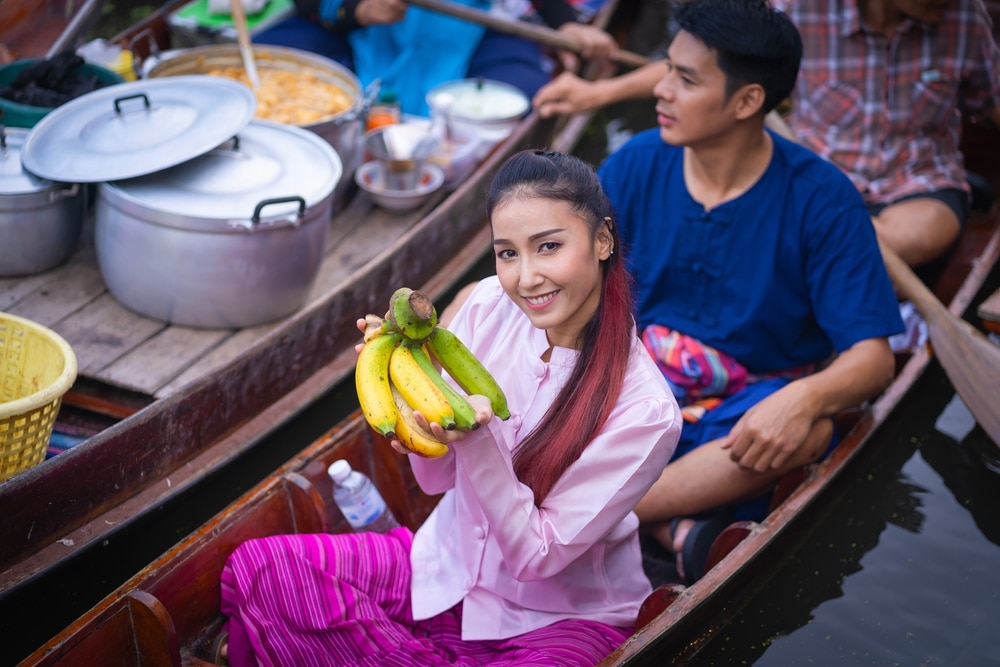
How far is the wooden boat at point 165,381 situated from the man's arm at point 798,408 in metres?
1.63

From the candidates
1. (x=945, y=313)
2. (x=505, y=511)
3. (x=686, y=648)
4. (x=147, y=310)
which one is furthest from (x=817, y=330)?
(x=147, y=310)

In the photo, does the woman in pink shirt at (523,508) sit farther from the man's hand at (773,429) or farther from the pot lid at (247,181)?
the pot lid at (247,181)

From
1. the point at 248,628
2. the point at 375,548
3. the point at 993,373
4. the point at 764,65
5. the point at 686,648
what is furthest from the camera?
the point at 993,373

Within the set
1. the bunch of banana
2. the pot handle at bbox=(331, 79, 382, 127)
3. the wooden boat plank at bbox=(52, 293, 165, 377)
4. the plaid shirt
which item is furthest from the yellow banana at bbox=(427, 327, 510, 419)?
the plaid shirt

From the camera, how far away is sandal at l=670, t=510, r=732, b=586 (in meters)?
3.02

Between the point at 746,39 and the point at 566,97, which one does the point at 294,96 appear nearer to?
the point at 566,97

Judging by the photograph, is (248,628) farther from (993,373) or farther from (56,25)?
(56,25)

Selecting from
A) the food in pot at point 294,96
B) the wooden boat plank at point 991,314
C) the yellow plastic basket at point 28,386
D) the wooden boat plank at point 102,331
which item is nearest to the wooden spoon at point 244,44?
the food in pot at point 294,96

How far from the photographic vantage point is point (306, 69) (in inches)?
196

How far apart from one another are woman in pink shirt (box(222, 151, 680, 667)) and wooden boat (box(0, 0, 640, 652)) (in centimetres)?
68

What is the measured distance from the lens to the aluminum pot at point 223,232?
3.46 m

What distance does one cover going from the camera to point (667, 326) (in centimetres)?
335

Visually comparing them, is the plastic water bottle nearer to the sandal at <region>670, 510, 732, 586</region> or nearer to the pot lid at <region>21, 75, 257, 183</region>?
the sandal at <region>670, 510, 732, 586</region>

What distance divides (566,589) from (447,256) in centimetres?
254
